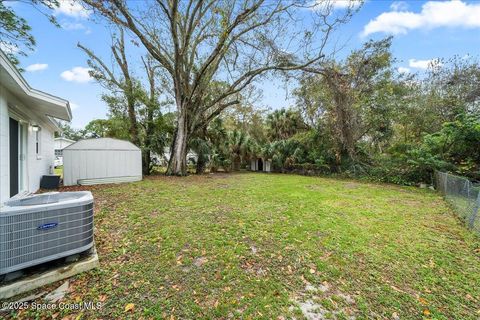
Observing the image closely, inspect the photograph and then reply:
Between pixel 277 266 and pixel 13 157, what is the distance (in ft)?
21.7

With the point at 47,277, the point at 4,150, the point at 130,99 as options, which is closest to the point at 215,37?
the point at 130,99

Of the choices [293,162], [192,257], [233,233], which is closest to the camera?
[192,257]

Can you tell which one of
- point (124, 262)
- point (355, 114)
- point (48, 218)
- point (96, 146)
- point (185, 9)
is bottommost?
point (124, 262)

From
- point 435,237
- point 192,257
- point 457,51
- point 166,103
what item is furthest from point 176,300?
point 457,51

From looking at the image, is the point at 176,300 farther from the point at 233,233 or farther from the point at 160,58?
the point at 160,58

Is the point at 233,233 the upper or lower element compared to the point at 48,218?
lower

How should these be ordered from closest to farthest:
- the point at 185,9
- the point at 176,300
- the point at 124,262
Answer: the point at 176,300
the point at 124,262
the point at 185,9

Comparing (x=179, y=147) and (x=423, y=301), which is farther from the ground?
(x=179, y=147)

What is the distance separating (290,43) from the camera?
10.0 meters

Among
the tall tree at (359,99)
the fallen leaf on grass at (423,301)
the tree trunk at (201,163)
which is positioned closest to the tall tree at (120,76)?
the tree trunk at (201,163)

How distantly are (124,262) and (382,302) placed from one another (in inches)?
121

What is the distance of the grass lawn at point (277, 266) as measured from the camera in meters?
2.08

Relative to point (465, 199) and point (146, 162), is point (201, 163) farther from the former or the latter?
point (465, 199)

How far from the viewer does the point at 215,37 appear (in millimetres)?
10414
